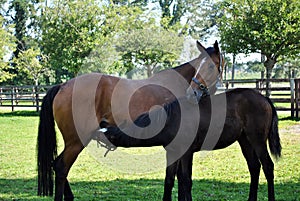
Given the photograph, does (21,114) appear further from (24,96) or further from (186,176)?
(186,176)

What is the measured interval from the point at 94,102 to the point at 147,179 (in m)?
1.83

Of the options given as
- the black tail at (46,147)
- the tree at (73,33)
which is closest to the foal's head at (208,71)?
the black tail at (46,147)

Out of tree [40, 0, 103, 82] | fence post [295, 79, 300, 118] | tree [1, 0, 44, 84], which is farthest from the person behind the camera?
tree [1, 0, 44, 84]

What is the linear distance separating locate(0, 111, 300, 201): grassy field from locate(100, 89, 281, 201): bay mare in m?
0.56

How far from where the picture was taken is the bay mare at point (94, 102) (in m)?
4.79

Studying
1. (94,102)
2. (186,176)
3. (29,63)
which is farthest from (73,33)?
(186,176)

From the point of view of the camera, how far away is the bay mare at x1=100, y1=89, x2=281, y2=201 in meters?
4.27

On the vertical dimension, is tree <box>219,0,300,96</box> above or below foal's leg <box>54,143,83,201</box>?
above

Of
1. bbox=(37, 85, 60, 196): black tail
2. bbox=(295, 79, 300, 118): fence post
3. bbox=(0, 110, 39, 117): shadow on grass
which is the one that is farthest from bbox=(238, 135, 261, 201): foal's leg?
bbox=(0, 110, 39, 117): shadow on grass

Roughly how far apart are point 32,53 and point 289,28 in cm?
2219

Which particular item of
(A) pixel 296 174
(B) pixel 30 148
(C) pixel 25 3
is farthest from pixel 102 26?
(C) pixel 25 3

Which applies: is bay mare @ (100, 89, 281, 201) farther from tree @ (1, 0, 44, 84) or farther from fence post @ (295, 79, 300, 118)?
tree @ (1, 0, 44, 84)

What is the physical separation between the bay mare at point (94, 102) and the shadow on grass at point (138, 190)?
0.49 m

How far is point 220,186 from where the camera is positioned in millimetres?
5445
